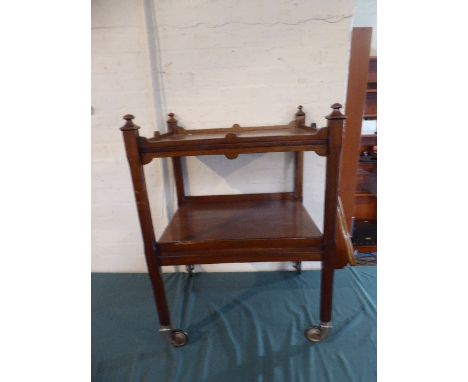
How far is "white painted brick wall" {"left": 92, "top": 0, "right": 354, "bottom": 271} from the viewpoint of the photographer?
43.5 inches

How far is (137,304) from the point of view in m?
1.24

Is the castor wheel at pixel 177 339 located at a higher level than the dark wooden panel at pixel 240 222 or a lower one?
lower

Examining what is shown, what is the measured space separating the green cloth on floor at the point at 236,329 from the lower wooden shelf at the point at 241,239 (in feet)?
1.24

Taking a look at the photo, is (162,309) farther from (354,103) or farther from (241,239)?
(354,103)

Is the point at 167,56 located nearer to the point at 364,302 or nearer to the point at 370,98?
the point at 364,302

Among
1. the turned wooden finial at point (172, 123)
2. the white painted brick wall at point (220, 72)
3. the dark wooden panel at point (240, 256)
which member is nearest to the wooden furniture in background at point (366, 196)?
the white painted brick wall at point (220, 72)

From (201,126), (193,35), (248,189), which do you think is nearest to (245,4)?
(193,35)

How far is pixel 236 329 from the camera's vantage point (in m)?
1.07

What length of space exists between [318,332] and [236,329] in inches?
12.8

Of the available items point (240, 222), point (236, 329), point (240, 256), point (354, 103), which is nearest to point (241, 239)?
→ point (240, 256)

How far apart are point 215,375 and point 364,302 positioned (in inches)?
28.8

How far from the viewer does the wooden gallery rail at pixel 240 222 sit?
2.46 feet

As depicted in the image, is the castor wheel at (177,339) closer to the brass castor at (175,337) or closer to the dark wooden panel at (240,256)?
the brass castor at (175,337)
